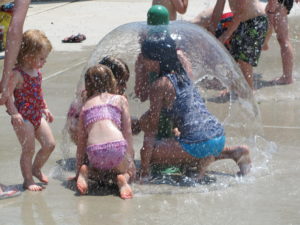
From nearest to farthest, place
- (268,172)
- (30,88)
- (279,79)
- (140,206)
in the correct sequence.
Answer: (140,206) < (30,88) < (268,172) < (279,79)

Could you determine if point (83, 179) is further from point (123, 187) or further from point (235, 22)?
point (235, 22)

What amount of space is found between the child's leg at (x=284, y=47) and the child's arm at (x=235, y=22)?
103 centimetres

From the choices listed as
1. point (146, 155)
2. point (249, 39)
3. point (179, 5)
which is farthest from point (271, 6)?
point (146, 155)

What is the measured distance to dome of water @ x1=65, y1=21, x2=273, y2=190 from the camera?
5.52 meters

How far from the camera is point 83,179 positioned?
16.6 ft

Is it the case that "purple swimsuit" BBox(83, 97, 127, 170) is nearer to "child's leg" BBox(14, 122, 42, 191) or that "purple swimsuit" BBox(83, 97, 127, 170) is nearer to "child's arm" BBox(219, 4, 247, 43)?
"child's leg" BBox(14, 122, 42, 191)

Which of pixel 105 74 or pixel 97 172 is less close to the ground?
pixel 105 74

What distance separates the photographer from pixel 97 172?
5152 millimetres

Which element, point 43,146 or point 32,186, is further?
point 43,146

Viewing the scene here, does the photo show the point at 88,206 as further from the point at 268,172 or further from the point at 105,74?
the point at 268,172

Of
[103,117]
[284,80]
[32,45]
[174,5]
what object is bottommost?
[284,80]

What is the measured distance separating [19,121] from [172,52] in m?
1.18

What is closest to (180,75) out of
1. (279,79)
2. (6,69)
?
(6,69)

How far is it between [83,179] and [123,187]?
0.27 meters
